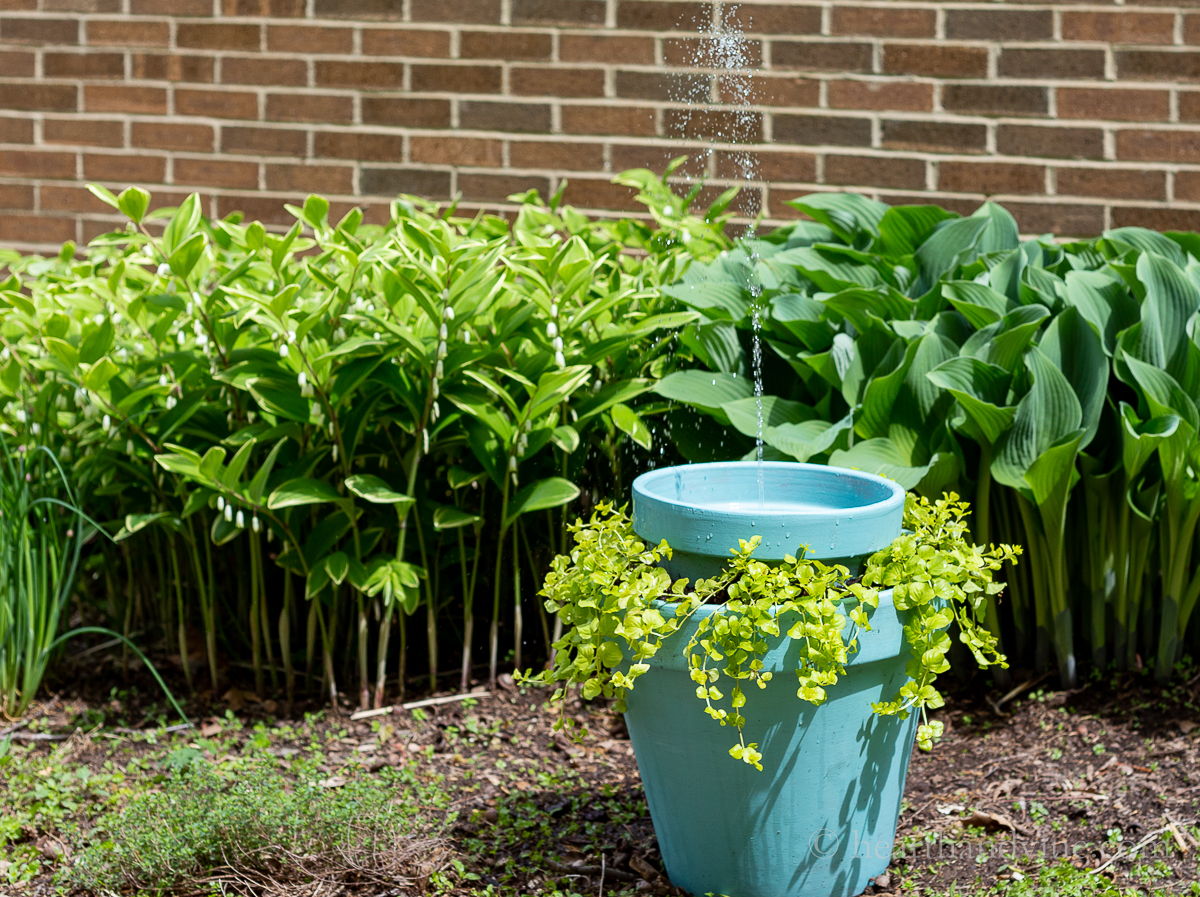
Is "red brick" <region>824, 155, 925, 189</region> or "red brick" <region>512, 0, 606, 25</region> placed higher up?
"red brick" <region>512, 0, 606, 25</region>

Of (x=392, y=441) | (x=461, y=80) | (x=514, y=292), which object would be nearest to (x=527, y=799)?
(x=392, y=441)

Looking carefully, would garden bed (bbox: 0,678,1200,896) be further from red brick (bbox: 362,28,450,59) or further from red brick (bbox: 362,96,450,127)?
red brick (bbox: 362,28,450,59)

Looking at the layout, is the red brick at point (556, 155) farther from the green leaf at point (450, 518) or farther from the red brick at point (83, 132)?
the green leaf at point (450, 518)

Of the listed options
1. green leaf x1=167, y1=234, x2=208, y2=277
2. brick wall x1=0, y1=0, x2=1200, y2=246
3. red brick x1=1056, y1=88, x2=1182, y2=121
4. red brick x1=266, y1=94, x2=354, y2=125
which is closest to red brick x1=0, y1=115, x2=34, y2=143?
brick wall x1=0, y1=0, x2=1200, y2=246

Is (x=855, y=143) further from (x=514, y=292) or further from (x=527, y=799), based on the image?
(x=527, y=799)

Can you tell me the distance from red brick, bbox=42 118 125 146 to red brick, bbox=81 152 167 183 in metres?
0.04

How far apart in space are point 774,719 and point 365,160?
256 centimetres

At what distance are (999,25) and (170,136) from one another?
2.59 metres

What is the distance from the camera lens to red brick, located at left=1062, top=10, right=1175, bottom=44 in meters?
3.11

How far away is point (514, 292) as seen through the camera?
2223 mm

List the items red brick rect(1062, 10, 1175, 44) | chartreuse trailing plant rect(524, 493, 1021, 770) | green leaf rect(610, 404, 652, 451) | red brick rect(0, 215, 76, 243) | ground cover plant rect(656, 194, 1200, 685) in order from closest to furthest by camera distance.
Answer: chartreuse trailing plant rect(524, 493, 1021, 770) < ground cover plant rect(656, 194, 1200, 685) < green leaf rect(610, 404, 652, 451) < red brick rect(1062, 10, 1175, 44) < red brick rect(0, 215, 76, 243)

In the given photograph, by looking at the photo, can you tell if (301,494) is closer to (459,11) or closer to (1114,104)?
(459,11)

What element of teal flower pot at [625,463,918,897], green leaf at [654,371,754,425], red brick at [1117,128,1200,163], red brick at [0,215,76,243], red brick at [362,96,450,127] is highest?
red brick at [362,96,450,127]

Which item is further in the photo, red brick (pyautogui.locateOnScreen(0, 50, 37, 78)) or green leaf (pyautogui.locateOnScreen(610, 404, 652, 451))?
red brick (pyautogui.locateOnScreen(0, 50, 37, 78))
